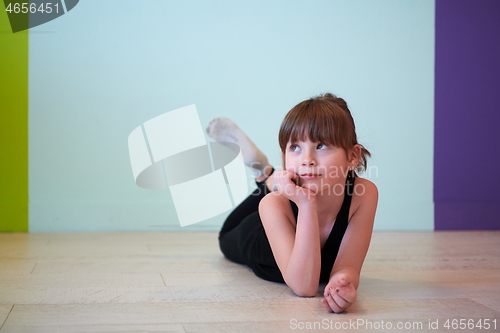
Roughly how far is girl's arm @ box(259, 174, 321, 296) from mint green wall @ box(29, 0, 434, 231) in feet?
4.18

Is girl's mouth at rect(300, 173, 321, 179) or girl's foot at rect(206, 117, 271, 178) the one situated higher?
→ girl's mouth at rect(300, 173, 321, 179)

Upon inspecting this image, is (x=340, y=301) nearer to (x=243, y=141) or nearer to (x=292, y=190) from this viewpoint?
(x=292, y=190)

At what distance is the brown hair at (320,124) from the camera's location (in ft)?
3.26

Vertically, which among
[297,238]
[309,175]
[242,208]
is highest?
[309,175]

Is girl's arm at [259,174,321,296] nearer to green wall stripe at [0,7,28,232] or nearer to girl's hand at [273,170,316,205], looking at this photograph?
girl's hand at [273,170,316,205]

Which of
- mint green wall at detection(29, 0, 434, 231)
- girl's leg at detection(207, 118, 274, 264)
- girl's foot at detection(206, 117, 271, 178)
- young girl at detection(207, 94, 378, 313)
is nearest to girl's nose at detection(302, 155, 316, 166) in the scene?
young girl at detection(207, 94, 378, 313)

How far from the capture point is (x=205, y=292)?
3.49ft

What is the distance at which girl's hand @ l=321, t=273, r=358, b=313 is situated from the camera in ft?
2.90

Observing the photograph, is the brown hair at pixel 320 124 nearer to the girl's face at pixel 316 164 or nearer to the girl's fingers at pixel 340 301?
the girl's face at pixel 316 164

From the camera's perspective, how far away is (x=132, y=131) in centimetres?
223

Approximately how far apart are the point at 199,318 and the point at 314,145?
409 millimetres

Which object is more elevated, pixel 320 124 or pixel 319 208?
pixel 320 124

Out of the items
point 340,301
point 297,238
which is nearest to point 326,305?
point 340,301

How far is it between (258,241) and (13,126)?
4.76 feet
